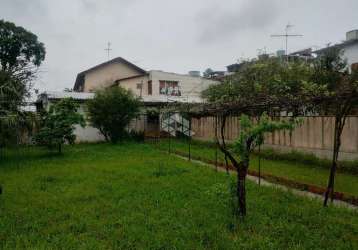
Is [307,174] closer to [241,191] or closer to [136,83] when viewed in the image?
[241,191]

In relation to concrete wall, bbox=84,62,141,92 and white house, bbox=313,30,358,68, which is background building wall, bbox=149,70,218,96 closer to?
concrete wall, bbox=84,62,141,92

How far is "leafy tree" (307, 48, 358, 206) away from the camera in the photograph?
16.5 feet

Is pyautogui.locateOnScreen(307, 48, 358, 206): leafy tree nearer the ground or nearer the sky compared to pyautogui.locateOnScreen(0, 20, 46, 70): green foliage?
nearer the ground

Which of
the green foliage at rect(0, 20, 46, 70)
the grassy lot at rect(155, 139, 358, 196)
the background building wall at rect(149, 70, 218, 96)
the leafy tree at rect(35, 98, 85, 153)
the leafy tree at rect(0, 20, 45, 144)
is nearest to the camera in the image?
the grassy lot at rect(155, 139, 358, 196)

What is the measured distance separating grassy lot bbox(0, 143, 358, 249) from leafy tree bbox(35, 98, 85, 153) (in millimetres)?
4283

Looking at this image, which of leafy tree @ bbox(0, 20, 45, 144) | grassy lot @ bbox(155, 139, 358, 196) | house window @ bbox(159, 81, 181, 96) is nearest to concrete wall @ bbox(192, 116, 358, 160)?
grassy lot @ bbox(155, 139, 358, 196)

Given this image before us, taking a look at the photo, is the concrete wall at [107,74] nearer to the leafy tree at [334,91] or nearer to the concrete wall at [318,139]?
the leafy tree at [334,91]

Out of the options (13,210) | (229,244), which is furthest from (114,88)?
(229,244)

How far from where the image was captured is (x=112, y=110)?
14969mm

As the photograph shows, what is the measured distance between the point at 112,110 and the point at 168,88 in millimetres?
9525

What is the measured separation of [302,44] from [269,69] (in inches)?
519

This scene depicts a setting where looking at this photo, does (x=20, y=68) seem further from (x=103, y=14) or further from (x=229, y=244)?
(x=229, y=244)

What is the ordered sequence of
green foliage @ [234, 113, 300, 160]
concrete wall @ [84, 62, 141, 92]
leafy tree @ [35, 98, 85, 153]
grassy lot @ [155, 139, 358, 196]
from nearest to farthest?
green foliage @ [234, 113, 300, 160], grassy lot @ [155, 139, 358, 196], leafy tree @ [35, 98, 85, 153], concrete wall @ [84, 62, 141, 92]

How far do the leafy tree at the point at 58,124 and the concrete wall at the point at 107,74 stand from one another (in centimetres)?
1291
